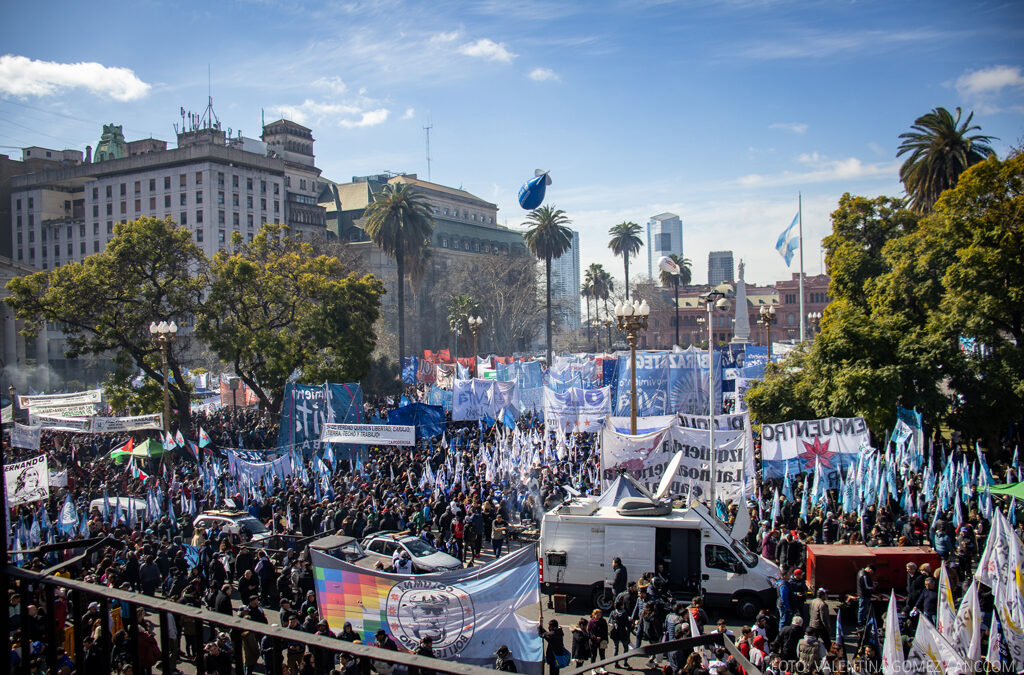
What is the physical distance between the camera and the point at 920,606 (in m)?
11.6

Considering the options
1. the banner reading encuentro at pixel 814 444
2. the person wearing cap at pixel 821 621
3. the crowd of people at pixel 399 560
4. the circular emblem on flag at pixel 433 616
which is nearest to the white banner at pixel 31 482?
the crowd of people at pixel 399 560

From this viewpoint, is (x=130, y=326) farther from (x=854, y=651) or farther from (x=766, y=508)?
(x=854, y=651)

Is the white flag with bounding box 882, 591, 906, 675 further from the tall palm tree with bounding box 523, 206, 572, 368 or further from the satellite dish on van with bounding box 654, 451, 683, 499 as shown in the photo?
the tall palm tree with bounding box 523, 206, 572, 368

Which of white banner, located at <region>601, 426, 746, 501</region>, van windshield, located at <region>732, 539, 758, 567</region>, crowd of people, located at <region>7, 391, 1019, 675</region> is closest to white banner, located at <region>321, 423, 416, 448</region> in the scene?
crowd of people, located at <region>7, 391, 1019, 675</region>

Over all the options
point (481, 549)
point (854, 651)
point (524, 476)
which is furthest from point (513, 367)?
point (854, 651)

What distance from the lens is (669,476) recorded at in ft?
53.1

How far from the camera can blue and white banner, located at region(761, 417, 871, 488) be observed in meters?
18.4

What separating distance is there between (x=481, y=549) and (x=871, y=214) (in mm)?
19234

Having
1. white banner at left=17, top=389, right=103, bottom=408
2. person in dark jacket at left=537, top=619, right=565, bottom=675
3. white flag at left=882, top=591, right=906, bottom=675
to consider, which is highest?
white banner at left=17, top=389, right=103, bottom=408

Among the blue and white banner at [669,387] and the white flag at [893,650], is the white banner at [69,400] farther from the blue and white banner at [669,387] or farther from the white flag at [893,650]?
the white flag at [893,650]

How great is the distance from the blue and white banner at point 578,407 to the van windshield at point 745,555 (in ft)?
41.3

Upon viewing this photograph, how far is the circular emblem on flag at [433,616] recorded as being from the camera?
9805 mm

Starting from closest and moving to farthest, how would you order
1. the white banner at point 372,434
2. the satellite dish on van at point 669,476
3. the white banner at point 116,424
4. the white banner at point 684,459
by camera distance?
the satellite dish on van at point 669,476
the white banner at point 684,459
the white banner at point 372,434
the white banner at point 116,424

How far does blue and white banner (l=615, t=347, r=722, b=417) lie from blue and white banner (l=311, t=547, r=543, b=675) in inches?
816
